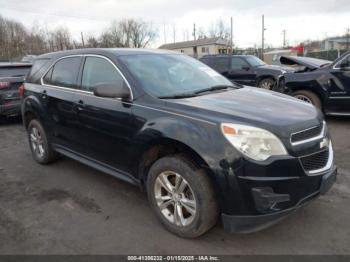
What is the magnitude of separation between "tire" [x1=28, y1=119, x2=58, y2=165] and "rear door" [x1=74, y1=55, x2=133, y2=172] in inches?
43.5

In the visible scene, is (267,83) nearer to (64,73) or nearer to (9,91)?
(9,91)

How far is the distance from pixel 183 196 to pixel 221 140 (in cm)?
71

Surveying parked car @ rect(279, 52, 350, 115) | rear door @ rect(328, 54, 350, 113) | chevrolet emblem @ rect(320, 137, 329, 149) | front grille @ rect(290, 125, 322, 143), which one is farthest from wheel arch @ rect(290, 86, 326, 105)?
front grille @ rect(290, 125, 322, 143)

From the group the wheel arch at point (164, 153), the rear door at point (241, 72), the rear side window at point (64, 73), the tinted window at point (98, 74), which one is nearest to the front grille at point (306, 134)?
the wheel arch at point (164, 153)

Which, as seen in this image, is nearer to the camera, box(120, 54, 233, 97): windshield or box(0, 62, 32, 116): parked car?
box(120, 54, 233, 97): windshield

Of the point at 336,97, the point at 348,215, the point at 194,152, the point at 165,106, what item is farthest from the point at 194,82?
the point at 336,97

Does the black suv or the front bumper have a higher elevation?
the black suv

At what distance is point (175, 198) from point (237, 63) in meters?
10.3

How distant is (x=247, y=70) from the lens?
12.2 m

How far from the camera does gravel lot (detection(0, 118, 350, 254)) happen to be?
2.92 meters

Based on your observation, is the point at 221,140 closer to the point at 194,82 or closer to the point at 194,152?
the point at 194,152

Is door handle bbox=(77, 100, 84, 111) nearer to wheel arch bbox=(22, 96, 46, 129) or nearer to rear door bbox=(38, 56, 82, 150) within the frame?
rear door bbox=(38, 56, 82, 150)

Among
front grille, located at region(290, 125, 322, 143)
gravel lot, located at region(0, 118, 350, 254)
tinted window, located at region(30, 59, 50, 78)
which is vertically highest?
tinted window, located at region(30, 59, 50, 78)

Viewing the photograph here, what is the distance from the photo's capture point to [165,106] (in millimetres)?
3109
